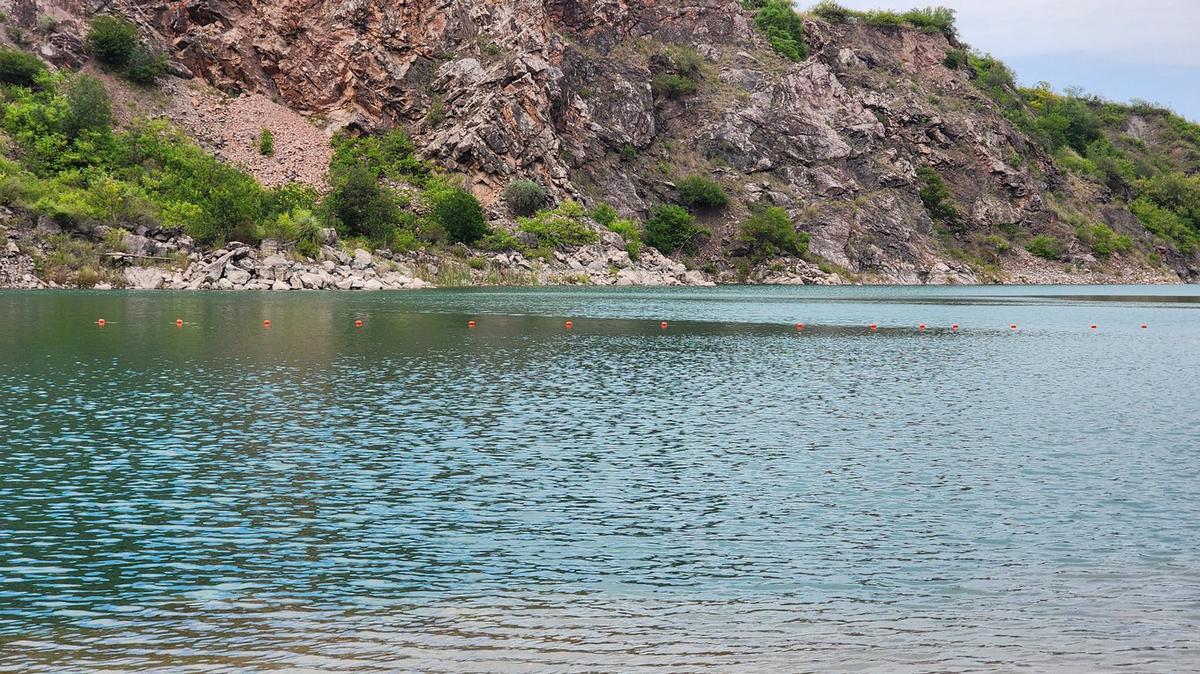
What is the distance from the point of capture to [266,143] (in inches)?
5359

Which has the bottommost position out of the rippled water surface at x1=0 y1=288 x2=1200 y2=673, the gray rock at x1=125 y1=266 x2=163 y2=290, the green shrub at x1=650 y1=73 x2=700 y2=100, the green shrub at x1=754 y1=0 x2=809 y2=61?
the rippled water surface at x1=0 y1=288 x2=1200 y2=673

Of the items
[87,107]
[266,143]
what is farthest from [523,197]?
[87,107]

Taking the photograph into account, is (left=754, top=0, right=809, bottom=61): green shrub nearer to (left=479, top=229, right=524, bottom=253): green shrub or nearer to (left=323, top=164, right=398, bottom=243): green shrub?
(left=479, top=229, right=524, bottom=253): green shrub

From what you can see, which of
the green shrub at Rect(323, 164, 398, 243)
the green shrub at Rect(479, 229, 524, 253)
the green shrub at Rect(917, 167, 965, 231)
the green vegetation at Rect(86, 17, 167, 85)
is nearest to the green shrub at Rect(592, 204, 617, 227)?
the green shrub at Rect(479, 229, 524, 253)

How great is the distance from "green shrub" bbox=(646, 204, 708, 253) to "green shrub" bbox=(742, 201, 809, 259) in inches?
327

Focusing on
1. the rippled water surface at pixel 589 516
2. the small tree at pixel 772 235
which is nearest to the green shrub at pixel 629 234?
the small tree at pixel 772 235

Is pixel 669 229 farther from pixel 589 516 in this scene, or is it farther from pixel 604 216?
pixel 589 516

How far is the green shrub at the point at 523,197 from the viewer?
137250 mm

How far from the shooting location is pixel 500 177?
14125 cm

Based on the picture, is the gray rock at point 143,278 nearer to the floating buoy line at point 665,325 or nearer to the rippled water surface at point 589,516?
the floating buoy line at point 665,325

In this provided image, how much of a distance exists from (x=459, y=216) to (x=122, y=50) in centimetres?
4938

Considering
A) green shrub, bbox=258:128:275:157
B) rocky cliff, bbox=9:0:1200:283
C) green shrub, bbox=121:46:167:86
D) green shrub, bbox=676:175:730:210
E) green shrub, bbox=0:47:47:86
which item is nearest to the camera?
green shrub, bbox=0:47:47:86

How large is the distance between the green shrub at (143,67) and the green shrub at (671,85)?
74.8m

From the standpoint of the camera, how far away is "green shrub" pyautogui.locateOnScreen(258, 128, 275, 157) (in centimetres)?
13600
